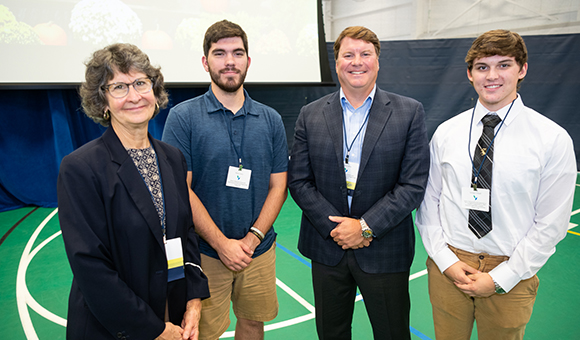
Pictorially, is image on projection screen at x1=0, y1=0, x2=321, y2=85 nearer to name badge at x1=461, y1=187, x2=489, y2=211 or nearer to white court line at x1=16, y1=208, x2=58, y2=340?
white court line at x1=16, y1=208, x2=58, y2=340

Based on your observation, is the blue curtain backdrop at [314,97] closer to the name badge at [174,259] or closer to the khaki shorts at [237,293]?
the khaki shorts at [237,293]

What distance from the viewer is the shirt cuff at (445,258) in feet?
5.24

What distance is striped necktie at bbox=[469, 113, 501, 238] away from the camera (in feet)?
5.01

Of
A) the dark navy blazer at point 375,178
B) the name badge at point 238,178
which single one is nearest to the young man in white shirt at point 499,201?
the dark navy blazer at point 375,178

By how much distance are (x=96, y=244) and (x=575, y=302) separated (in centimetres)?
339

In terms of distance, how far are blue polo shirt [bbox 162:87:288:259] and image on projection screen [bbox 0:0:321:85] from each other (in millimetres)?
3348

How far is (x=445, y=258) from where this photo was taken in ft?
5.27

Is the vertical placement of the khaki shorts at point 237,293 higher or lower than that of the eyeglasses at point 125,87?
lower

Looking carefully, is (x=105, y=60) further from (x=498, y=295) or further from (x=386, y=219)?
(x=498, y=295)

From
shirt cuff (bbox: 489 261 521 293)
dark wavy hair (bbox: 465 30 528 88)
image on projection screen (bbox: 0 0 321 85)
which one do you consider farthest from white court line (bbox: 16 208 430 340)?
image on projection screen (bbox: 0 0 321 85)

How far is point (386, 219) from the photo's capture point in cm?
163

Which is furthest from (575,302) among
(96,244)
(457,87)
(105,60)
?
Answer: (457,87)

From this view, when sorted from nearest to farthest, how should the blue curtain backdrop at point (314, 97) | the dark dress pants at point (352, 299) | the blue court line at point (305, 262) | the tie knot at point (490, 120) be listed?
1. the tie knot at point (490, 120)
2. the dark dress pants at point (352, 299)
3. the blue court line at point (305, 262)
4. the blue curtain backdrop at point (314, 97)

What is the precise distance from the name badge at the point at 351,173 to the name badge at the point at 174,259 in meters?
0.85
